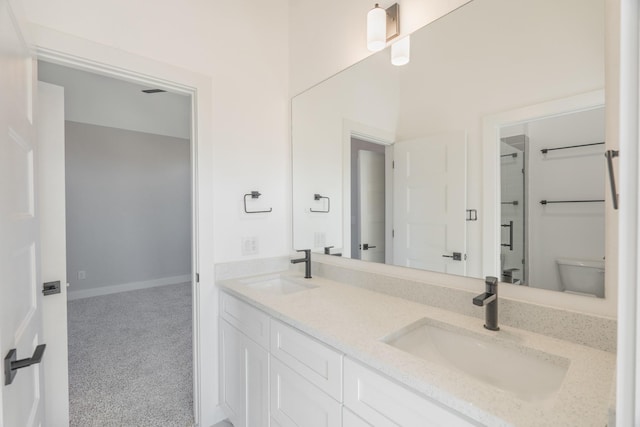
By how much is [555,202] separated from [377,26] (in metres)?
1.15

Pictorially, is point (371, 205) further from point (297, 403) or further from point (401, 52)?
point (297, 403)

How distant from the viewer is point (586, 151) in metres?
1.00

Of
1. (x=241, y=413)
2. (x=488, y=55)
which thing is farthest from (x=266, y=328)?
(x=488, y=55)

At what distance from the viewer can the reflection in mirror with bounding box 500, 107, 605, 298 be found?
977 millimetres

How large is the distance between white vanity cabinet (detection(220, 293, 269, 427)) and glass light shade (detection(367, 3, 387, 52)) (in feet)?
4.86

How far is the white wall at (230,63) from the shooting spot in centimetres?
144

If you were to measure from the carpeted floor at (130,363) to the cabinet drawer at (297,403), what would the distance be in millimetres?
909

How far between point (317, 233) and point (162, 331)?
2308mm

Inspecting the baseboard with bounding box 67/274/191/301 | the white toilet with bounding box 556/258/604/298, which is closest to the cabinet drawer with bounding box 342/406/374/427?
the white toilet with bounding box 556/258/604/298

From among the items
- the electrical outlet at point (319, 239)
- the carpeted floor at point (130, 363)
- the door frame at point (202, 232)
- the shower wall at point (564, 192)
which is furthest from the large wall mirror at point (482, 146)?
the carpeted floor at point (130, 363)

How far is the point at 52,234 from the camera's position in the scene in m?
1.58

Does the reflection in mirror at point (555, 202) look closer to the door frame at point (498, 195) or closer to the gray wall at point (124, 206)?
the door frame at point (498, 195)

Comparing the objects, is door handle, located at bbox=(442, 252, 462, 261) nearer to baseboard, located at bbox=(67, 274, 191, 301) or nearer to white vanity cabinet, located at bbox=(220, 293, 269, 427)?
white vanity cabinet, located at bbox=(220, 293, 269, 427)

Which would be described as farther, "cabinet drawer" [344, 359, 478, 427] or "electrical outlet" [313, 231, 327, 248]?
"electrical outlet" [313, 231, 327, 248]
